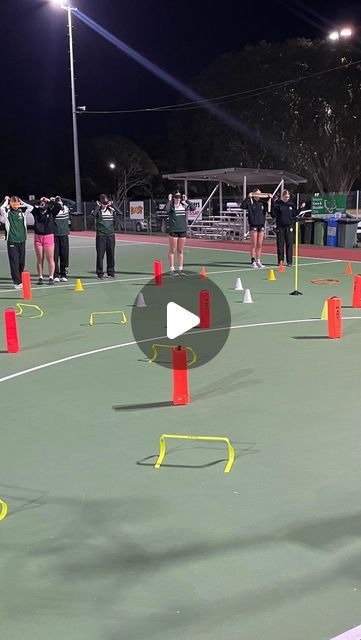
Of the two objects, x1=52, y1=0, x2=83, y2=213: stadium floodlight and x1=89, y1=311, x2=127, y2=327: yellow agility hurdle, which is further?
x1=52, y1=0, x2=83, y2=213: stadium floodlight

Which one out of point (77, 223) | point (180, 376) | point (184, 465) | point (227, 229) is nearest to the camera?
point (184, 465)

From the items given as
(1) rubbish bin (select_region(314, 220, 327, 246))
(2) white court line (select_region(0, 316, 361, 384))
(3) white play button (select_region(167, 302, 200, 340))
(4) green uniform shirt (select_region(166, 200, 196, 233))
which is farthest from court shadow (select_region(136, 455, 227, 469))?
(1) rubbish bin (select_region(314, 220, 327, 246))

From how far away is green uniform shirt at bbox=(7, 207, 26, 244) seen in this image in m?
13.1

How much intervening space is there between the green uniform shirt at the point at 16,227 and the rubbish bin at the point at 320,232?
602 inches

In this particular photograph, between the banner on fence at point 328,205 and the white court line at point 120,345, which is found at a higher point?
the banner on fence at point 328,205

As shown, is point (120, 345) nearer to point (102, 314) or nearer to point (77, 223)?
point (102, 314)

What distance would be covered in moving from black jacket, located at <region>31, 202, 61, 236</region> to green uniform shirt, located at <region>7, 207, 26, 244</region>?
65 centimetres

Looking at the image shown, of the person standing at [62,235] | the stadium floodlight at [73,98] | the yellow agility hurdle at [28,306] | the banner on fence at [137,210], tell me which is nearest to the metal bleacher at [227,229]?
the banner on fence at [137,210]

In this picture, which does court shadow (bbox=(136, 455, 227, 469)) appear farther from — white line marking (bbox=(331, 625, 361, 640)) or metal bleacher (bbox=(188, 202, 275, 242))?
metal bleacher (bbox=(188, 202, 275, 242))

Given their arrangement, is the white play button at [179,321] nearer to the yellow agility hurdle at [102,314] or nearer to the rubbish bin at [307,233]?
the yellow agility hurdle at [102,314]

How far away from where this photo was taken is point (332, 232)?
2527 centimetres

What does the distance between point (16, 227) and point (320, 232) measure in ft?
51.7

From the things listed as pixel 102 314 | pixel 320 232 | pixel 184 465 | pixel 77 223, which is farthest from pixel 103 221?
pixel 77 223

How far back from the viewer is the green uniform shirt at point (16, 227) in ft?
43.1
